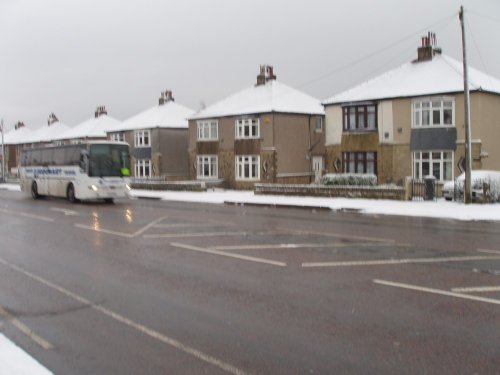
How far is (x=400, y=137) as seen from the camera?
1288 inches

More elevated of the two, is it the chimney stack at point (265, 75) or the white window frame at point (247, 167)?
the chimney stack at point (265, 75)

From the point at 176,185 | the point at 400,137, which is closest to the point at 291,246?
the point at 400,137

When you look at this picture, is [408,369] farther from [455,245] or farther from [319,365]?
[455,245]

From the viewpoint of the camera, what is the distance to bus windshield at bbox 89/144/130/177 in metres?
27.4

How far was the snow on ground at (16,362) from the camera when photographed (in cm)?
500

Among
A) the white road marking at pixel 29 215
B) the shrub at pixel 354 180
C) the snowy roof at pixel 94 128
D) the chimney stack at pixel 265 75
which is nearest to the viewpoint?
the white road marking at pixel 29 215

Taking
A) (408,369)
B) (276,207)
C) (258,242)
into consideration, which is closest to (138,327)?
(408,369)

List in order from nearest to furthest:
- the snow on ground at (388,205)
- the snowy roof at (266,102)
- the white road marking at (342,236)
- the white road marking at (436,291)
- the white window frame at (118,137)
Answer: the white road marking at (436,291)
the white road marking at (342,236)
the snow on ground at (388,205)
the snowy roof at (266,102)
the white window frame at (118,137)

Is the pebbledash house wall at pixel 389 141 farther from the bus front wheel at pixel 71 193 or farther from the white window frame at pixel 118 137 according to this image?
the white window frame at pixel 118 137

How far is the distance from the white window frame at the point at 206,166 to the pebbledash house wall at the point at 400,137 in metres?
10.5

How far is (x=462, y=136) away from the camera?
3053 centimetres

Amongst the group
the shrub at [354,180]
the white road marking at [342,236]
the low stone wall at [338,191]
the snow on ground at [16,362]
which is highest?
the shrub at [354,180]

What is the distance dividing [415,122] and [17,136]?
69.8 meters

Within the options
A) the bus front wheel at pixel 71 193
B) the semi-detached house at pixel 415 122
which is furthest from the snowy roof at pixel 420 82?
the bus front wheel at pixel 71 193
